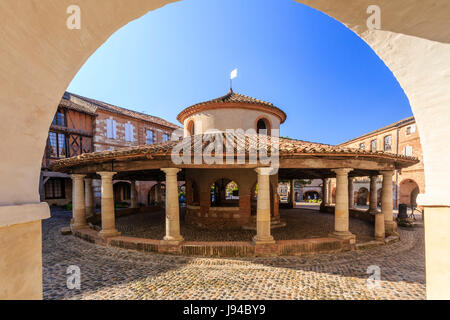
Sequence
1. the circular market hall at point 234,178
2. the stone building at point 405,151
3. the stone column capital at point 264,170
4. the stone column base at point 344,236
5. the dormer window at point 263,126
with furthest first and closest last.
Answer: the stone building at point 405,151, the dormer window at point 263,126, the stone column base at point 344,236, the stone column capital at point 264,170, the circular market hall at point 234,178

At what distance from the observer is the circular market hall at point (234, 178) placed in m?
6.49

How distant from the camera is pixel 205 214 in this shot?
10094 mm

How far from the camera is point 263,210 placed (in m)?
6.83

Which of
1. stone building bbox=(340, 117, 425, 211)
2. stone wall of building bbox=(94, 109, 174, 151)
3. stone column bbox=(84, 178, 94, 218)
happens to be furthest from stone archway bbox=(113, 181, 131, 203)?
stone building bbox=(340, 117, 425, 211)

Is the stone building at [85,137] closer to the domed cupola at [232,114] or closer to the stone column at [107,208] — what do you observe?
the stone column at [107,208]

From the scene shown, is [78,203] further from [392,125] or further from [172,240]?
[392,125]

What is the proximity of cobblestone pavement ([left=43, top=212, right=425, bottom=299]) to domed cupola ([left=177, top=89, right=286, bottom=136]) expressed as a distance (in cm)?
707

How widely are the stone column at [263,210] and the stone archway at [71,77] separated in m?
4.79

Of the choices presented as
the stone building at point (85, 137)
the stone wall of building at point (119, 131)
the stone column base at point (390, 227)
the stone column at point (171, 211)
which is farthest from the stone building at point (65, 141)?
the stone column base at point (390, 227)

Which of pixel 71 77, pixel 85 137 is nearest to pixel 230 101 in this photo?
pixel 71 77
